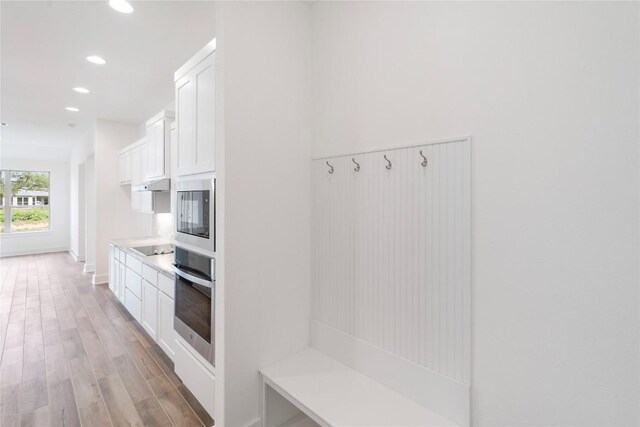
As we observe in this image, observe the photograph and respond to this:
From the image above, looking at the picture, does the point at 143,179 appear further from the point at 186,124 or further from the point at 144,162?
the point at 186,124

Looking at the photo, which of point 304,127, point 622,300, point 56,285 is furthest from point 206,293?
point 56,285

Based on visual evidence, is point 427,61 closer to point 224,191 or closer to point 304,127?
point 304,127

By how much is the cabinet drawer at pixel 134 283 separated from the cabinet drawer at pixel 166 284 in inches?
30.6

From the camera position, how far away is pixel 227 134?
5.70ft

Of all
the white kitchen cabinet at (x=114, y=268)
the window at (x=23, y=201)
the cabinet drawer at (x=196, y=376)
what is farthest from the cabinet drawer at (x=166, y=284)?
the window at (x=23, y=201)

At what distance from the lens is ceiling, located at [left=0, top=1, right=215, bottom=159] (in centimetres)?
234

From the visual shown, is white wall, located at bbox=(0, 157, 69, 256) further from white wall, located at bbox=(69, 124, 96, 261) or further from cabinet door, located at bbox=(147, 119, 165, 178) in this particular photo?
cabinet door, located at bbox=(147, 119, 165, 178)

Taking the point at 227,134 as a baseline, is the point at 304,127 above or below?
above

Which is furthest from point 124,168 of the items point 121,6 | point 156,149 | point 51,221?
point 51,221

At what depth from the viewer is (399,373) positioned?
5.47 ft

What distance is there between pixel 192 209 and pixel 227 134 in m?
0.67

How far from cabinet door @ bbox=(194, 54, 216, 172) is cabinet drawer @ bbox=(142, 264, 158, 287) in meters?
1.46

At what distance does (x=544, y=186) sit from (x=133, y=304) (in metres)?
4.19

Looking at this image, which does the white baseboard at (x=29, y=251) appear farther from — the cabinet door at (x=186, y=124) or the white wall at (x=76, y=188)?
the cabinet door at (x=186, y=124)
